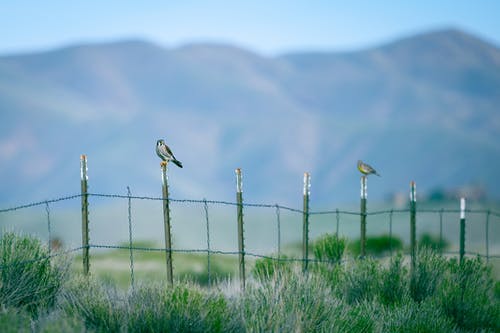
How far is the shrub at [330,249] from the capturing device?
1584 cm

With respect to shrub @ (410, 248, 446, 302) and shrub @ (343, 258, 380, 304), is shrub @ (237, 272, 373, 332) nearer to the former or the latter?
shrub @ (343, 258, 380, 304)

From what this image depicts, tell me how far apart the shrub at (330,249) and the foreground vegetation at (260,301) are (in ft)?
4.28

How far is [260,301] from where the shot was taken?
1092 centimetres

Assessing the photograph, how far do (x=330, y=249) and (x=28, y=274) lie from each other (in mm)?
6379

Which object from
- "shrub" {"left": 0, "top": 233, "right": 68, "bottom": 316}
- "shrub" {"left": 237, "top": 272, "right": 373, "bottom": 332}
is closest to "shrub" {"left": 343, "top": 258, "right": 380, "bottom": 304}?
"shrub" {"left": 237, "top": 272, "right": 373, "bottom": 332}

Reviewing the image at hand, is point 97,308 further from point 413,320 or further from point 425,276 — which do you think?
point 425,276

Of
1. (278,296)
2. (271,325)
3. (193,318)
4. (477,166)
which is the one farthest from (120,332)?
(477,166)

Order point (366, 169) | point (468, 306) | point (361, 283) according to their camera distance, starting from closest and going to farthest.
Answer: point (468, 306) → point (361, 283) → point (366, 169)

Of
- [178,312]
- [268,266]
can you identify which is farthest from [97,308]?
[268,266]

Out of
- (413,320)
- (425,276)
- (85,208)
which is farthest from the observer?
(425,276)

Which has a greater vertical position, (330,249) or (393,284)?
(330,249)

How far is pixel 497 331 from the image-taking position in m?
12.4

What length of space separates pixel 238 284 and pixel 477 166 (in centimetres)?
14631

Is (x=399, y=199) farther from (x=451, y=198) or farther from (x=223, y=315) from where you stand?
(x=223, y=315)
